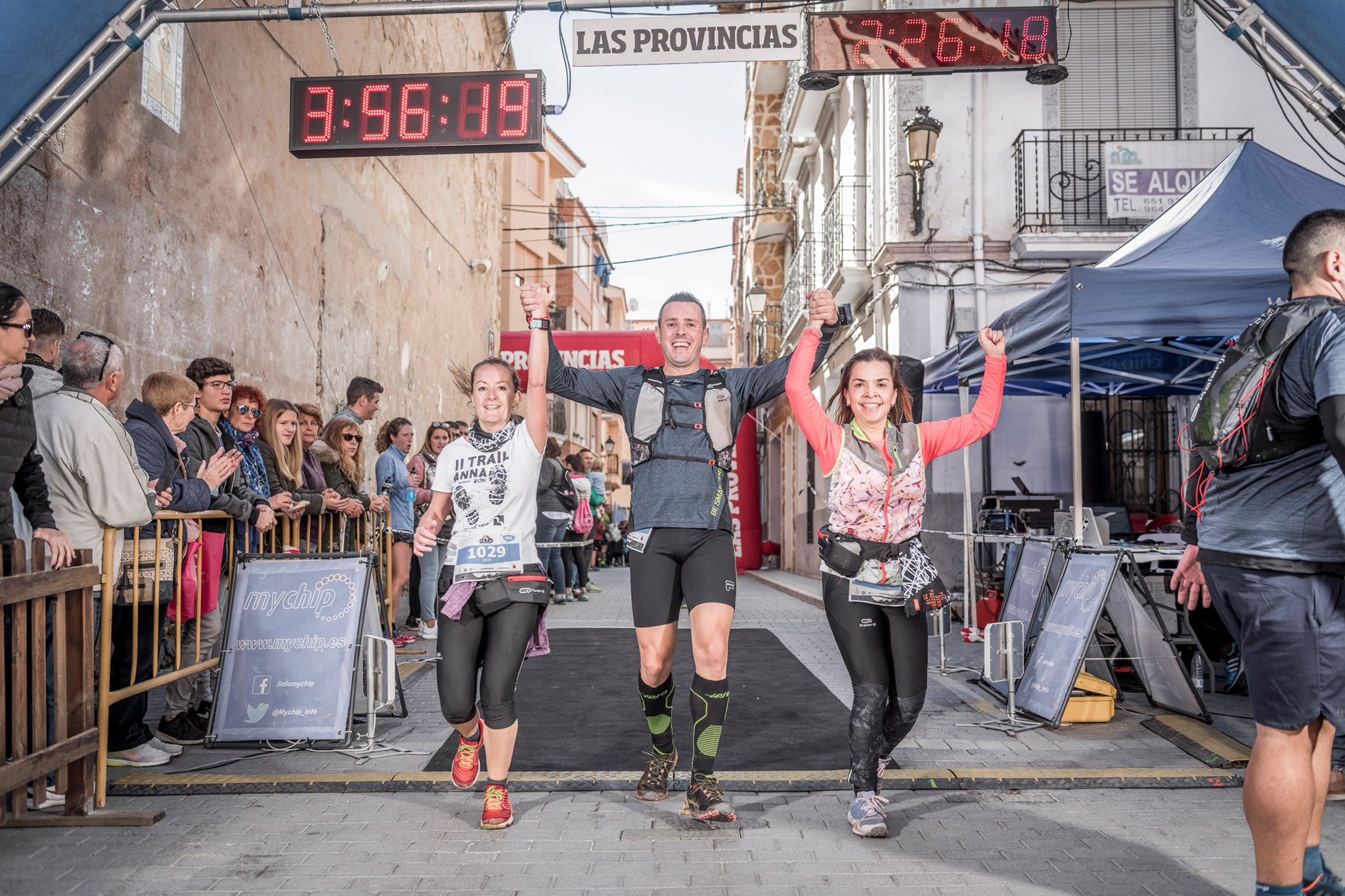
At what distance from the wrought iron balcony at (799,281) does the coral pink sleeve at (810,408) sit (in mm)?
14318

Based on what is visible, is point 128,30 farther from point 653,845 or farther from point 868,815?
point 868,815

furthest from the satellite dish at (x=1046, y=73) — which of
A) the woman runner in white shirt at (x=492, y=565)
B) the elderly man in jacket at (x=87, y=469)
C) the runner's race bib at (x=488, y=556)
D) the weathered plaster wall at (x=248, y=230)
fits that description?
the weathered plaster wall at (x=248, y=230)

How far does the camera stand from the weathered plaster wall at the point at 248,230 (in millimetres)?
7207

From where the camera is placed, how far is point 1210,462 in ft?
11.0

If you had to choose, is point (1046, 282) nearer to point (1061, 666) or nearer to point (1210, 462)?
point (1061, 666)

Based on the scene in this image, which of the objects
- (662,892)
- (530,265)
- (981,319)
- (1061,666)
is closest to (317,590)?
(662,892)

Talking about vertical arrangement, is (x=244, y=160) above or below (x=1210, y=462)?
above

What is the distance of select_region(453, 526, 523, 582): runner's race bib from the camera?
4293mm

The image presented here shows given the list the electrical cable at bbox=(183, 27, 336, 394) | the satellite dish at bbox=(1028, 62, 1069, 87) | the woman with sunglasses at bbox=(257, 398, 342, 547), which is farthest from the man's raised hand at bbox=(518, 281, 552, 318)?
the electrical cable at bbox=(183, 27, 336, 394)

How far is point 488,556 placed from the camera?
432 centimetres

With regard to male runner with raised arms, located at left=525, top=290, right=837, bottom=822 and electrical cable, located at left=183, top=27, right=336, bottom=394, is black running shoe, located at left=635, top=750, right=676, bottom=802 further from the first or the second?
electrical cable, located at left=183, top=27, right=336, bottom=394

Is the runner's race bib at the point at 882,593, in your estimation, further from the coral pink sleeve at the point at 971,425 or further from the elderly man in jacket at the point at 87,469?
the elderly man in jacket at the point at 87,469

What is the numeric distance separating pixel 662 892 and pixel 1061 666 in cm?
330

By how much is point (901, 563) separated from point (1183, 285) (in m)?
3.81
